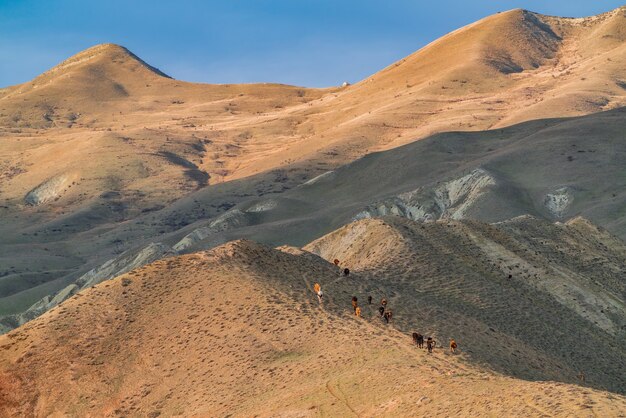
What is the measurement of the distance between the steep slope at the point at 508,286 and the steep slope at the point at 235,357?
12.7 ft

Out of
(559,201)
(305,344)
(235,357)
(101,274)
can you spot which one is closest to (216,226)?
(101,274)

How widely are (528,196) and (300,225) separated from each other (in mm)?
25411

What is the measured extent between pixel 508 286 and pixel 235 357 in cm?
2201

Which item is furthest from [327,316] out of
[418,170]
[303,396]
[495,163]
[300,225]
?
[418,170]

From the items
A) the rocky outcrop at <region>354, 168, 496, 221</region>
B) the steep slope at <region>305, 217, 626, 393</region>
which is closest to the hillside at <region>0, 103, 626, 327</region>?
the rocky outcrop at <region>354, 168, 496, 221</region>

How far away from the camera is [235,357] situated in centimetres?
3850

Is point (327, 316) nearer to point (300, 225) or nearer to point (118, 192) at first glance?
point (300, 225)

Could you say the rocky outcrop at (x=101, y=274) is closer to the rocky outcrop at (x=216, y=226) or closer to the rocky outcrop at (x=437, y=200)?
the rocky outcrop at (x=216, y=226)

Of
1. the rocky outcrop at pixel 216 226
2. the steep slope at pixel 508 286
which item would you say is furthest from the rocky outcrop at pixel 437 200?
the steep slope at pixel 508 286

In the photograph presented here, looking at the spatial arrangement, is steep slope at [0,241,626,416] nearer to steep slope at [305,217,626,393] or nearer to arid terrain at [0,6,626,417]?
arid terrain at [0,6,626,417]

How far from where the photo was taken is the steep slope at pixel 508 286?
4331 cm

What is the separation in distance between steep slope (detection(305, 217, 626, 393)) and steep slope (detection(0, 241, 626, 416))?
386 centimetres

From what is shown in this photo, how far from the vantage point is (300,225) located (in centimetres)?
10925

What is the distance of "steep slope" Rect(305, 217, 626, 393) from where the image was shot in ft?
142
